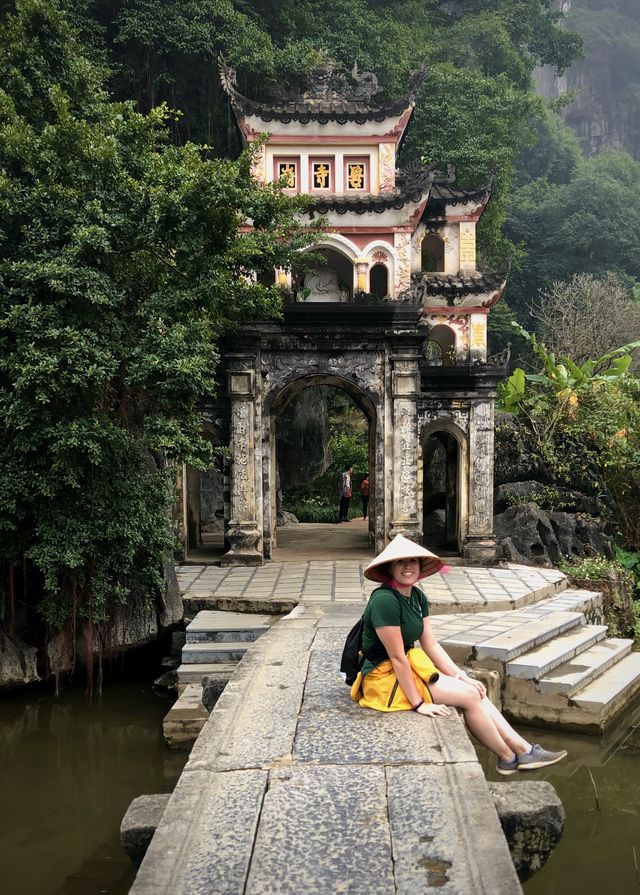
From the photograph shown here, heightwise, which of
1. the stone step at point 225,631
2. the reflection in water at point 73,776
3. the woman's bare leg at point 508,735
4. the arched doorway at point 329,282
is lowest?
the reflection in water at point 73,776

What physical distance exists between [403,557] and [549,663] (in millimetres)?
4151

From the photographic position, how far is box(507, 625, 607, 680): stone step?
770 cm

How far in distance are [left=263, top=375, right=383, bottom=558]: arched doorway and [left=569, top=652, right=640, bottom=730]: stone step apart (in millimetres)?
5419

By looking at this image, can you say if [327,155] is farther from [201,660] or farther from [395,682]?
[395,682]

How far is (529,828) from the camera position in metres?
3.65

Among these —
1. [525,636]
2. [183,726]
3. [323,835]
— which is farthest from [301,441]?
[323,835]

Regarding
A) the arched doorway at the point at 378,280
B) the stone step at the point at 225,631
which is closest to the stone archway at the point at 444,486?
the arched doorway at the point at 378,280

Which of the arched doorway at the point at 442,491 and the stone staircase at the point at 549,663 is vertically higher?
the arched doorway at the point at 442,491

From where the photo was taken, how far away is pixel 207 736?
14.5 feet

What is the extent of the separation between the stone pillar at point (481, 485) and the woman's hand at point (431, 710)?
32.1 feet

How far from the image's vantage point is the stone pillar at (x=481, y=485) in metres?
14.2

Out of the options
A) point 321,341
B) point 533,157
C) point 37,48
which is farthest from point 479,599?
point 533,157

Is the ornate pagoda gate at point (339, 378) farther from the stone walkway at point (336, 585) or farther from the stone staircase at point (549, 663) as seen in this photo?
the stone staircase at point (549, 663)

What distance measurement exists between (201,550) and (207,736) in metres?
10.2
